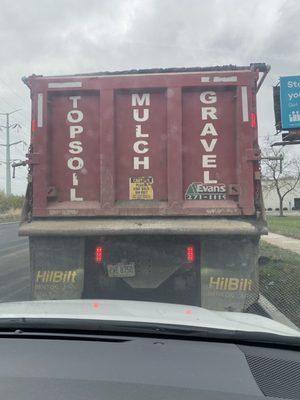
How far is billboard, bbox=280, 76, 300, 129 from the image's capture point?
25797 mm

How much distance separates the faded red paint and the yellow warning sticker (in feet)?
0.16

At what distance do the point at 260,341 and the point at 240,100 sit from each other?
421 cm

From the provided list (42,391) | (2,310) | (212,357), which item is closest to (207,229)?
(2,310)

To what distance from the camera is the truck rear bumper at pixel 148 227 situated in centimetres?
610

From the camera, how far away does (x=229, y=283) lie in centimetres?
621

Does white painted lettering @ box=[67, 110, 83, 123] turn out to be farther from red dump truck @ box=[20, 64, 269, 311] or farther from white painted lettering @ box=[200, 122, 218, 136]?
white painted lettering @ box=[200, 122, 218, 136]

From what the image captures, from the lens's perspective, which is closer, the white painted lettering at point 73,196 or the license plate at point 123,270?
the license plate at point 123,270

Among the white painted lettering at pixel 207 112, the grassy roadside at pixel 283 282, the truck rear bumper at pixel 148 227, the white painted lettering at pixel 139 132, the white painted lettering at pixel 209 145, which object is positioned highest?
the white painted lettering at pixel 207 112

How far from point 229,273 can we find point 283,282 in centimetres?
415

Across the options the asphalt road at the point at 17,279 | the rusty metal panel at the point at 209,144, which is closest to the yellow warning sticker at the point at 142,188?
the rusty metal panel at the point at 209,144

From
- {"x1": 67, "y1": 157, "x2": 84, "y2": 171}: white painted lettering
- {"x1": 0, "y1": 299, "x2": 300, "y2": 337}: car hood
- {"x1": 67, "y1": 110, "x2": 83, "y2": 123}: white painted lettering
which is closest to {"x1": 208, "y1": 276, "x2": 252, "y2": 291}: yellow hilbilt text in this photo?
{"x1": 67, "y1": 157, "x2": 84, "y2": 171}: white painted lettering

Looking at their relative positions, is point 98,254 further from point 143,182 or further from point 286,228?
point 286,228

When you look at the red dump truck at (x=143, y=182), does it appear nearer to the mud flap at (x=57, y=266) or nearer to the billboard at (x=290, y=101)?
the mud flap at (x=57, y=266)

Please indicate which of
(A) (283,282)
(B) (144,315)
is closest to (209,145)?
(B) (144,315)
